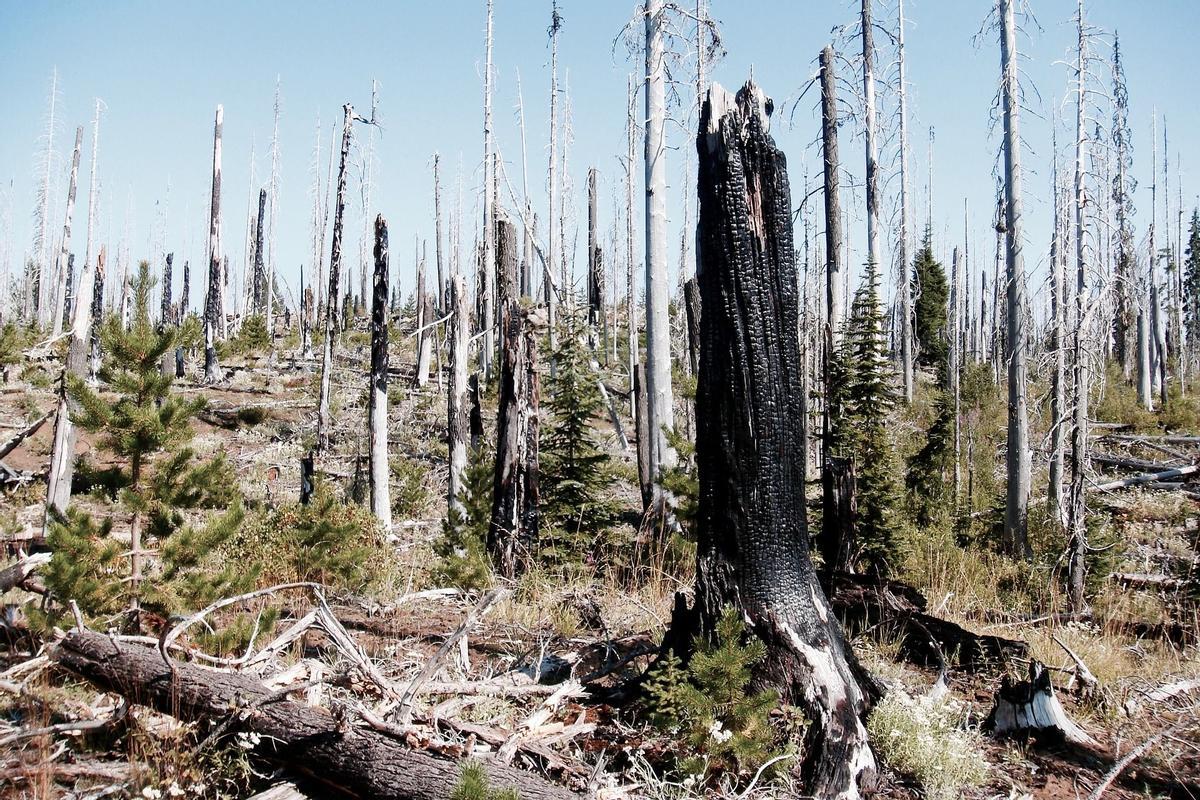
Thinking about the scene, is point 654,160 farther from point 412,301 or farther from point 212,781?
point 412,301

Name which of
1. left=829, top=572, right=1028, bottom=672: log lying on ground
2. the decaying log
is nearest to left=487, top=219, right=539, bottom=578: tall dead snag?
left=829, top=572, right=1028, bottom=672: log lying on ground

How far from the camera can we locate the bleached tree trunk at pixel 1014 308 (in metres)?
11.1

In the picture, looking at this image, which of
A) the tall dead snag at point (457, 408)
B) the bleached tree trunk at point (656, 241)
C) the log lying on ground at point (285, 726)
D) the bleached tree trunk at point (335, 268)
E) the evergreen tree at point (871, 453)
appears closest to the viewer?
the log lying on ground at point (285, 726)

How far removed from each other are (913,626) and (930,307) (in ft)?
105

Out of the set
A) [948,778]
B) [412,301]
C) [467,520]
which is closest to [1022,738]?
[948,778]

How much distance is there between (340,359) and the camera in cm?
3136

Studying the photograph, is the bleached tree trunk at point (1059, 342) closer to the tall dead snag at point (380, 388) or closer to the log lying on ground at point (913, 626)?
the log lying on ground at point (913, 626)

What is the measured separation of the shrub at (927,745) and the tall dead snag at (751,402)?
7.5 inches

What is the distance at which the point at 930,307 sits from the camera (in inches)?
1339

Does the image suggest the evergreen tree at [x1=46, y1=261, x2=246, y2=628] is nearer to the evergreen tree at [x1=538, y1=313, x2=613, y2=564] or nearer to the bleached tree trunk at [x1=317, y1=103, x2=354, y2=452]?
the evergreen tree at [x1=538, y1=313, x2=613, y2=564]

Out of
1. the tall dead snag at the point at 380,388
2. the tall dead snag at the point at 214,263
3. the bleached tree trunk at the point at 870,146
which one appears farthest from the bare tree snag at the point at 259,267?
the bleached tree trunk at the point at 870,146

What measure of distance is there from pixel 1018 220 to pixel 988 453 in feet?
21.7

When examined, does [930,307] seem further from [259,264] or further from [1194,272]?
[259,264]

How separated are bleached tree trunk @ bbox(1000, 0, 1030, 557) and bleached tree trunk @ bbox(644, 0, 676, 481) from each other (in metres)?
5.21
